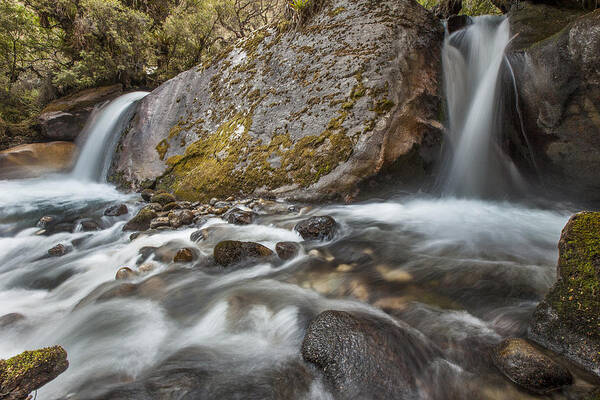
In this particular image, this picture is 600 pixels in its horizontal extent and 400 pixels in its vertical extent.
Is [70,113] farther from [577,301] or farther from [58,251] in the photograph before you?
[577,301]

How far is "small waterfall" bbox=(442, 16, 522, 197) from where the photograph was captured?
5.43 metres

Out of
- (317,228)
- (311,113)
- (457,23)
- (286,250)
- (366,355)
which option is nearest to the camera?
(366,355)

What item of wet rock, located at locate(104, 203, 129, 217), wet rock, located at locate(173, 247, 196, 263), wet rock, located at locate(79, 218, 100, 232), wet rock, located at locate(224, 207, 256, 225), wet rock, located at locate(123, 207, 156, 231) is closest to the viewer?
wet rock, located at locate(173, 247, 196, 263)

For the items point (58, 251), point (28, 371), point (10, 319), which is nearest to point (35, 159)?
point (58, 251)

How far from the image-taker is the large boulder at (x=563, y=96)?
3.97m

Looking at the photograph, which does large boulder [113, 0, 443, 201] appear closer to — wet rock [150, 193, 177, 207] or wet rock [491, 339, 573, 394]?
wet rock [150, 193, 177, 207]

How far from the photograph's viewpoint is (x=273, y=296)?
2.82 m

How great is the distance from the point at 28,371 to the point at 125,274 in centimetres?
196

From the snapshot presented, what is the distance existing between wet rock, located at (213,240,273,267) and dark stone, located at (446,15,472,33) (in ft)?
22.6

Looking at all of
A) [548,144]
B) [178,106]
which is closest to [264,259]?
[548,144]

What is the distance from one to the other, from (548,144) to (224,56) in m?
8.55

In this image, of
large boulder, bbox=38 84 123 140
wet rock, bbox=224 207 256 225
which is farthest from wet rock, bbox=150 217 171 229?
large boulder, bbox=38 84 123 140

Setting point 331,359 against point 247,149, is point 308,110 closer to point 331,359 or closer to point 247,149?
point 247,149

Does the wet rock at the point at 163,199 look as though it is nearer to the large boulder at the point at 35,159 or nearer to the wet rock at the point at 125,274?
the wet rock at the point at 125,274
